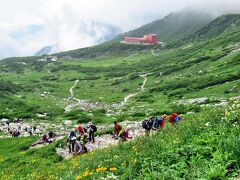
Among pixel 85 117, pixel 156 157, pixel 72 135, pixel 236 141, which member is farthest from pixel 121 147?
pixel 85 117

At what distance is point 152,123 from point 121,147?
1557 centimetres

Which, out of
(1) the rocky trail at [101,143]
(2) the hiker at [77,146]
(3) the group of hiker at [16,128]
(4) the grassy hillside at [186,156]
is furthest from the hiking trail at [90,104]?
(4) the grassy hillside at [186,156]

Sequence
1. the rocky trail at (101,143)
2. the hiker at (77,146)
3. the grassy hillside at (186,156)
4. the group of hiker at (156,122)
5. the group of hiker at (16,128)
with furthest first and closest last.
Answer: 1. the group of hiker at (16,128)
2. the rocky trail at (101,143)
3. the group of hiker at (156,122)
4. the hiker at (77,146)
5. the grassy hillside at (186,156)

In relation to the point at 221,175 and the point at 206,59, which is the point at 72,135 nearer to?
the point at 221,175

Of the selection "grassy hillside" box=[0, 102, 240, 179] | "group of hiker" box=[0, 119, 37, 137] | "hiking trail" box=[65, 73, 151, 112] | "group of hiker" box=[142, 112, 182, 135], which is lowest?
"grassy hillside" box=[0, 102, 240, 179]

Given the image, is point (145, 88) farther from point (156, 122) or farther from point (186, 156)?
point (186, 156)

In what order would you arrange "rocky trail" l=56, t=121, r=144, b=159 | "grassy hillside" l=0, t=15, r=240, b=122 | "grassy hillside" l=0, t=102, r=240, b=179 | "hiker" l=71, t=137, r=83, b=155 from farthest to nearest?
"grassy hillside" l=0, t=15, r=240, b=122
"rocky trail" l=56, t=121, r=144, b=159
"hiker" l=71, t=137, r=83, b=155
"grassy hillside" l=0, t=102, r=240, b=179

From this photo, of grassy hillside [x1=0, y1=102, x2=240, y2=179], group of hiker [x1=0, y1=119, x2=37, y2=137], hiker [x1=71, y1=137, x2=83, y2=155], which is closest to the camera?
grassy hillside [x1=0, y1=102, x2=240, y2=179]

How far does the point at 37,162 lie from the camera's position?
101 feet

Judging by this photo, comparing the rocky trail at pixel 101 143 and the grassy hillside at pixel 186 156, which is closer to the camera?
the grassy hillside at pixel 186 156

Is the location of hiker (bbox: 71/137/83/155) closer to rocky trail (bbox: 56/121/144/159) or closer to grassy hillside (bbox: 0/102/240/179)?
rocky trail (bbox: 56/121/144/159)

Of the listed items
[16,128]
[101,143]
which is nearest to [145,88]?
[16,128]

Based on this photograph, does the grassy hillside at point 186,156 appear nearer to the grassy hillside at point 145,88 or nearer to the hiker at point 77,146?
the hiker at point 77,146

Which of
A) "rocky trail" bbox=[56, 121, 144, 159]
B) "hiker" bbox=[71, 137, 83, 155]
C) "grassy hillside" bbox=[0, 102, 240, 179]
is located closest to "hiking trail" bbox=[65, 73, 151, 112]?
"rocky trail" bbox=[56, 121, 144, 159]
